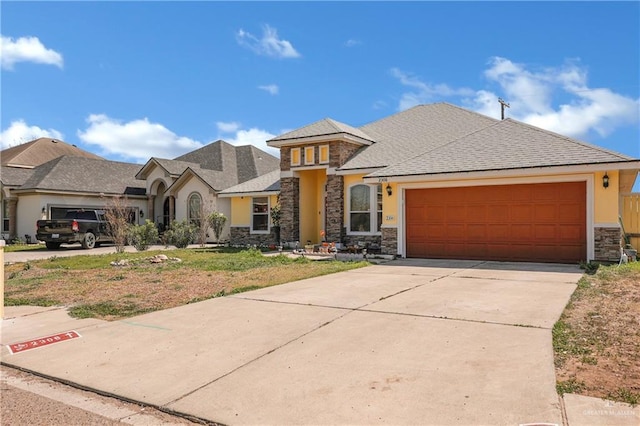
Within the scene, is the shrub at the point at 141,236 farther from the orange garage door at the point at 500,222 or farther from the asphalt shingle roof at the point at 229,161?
the orange garage door at the point at 500,222

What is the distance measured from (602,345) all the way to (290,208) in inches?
621

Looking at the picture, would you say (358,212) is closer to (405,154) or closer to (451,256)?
(405,154)

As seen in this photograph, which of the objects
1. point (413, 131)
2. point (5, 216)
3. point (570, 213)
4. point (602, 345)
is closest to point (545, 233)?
point (570, 213)

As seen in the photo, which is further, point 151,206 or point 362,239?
point 151,206

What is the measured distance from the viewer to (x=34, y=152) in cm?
4469

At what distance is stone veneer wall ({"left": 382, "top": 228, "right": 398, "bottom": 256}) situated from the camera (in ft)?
52.3

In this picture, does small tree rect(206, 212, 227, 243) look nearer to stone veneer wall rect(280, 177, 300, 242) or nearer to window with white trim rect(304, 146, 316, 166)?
stone veneer wall rect(280, 177, 300, 242)

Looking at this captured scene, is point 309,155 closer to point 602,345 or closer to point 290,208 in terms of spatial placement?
point 290,208

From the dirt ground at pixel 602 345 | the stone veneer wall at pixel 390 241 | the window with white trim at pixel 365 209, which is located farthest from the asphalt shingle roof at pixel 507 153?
the dirt ground at pixel 602 345

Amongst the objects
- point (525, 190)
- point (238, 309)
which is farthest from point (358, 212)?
point (238, 309)

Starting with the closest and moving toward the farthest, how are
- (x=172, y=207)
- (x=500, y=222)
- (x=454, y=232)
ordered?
(x=500, y=222) < (x=454, y=232) < (x=172, y=207)

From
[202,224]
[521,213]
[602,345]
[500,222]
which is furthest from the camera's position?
[202,224]

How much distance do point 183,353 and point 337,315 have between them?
2.40 m

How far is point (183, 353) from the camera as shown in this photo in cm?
536
